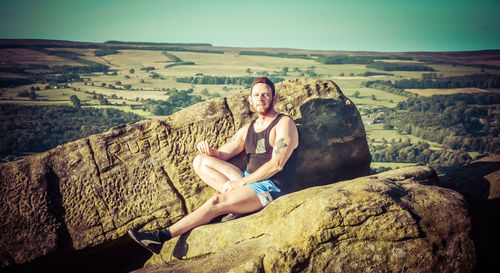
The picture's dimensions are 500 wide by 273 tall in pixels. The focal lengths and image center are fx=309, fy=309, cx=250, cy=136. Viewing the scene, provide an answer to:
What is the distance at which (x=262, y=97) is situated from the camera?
6727mm

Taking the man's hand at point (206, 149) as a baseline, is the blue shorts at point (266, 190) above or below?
below

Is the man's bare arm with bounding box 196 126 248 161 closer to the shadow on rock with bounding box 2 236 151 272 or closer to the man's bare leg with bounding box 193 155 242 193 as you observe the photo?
the man's bare leg with bounding box 193 155 242 193

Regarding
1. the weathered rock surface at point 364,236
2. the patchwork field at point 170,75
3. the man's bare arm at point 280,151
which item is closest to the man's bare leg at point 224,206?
the man's bare arm at point 280,151

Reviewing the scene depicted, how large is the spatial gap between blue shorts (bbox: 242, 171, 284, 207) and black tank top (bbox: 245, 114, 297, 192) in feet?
0.49

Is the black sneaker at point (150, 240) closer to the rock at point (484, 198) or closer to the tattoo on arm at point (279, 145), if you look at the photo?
the tattoo on arm at point (279, 145)

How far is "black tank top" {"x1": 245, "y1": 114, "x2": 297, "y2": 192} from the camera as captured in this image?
21.2 feet

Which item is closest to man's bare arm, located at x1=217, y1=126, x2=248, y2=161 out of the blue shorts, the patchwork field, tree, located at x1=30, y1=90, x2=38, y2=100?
the blue shorts

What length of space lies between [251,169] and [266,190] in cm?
72

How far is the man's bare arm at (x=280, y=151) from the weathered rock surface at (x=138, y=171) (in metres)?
1.63

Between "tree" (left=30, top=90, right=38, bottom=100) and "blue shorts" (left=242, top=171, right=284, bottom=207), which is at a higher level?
"blue shorts" (left=242, top=171, right=284, bottom=207)

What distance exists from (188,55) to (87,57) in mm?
46567

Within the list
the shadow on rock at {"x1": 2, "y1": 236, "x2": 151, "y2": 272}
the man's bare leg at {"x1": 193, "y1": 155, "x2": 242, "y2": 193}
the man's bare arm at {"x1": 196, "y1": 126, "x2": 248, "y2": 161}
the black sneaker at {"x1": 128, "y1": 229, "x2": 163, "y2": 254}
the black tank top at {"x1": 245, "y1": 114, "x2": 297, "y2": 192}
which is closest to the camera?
the black sneaker at {"x1": 128, "y1": 229, "x2": 163, "y2": 254}

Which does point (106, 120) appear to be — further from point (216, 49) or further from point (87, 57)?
point (216, 49)

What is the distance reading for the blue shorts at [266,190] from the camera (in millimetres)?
6043
